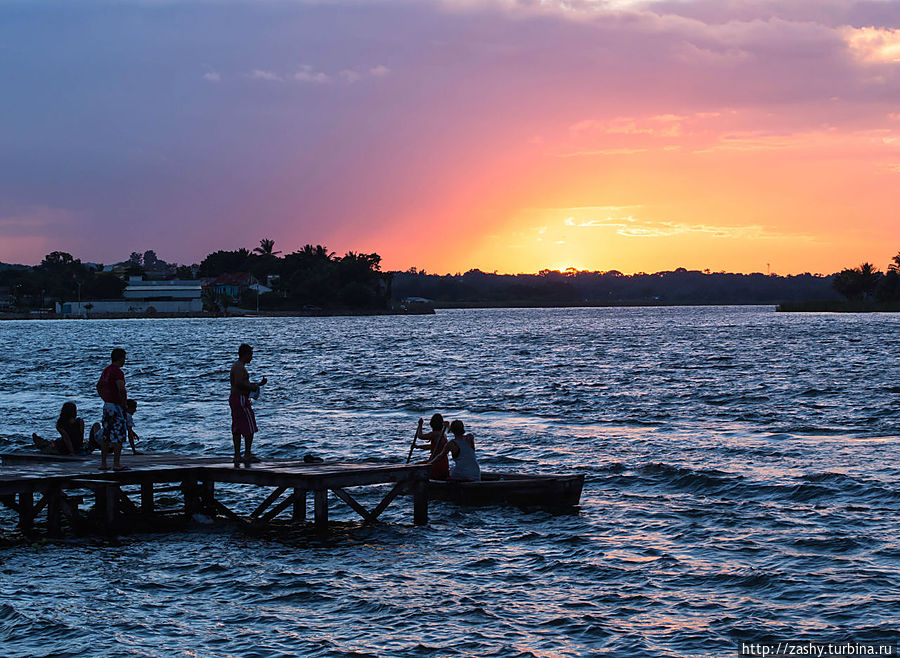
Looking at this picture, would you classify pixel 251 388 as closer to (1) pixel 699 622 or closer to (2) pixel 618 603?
(2) pixel 618 603

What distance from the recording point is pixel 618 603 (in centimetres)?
1444

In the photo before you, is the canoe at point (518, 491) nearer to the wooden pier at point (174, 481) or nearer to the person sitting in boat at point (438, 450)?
the person sitting in boat at point (438, 450)

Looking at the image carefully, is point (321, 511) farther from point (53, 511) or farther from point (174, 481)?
point (53, 511)

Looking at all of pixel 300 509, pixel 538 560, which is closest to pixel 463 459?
pixel 300 509

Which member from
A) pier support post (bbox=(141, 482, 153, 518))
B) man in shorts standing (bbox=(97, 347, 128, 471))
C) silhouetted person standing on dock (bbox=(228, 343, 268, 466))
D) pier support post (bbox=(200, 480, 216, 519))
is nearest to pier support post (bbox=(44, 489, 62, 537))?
man in shorts standing (bbox=(97, 347, 128, 471))

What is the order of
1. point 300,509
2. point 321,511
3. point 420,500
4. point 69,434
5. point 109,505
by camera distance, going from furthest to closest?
point 69,434, point 300,509, point 420,500, point 321,511, point 109,505

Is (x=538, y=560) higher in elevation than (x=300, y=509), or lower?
lower

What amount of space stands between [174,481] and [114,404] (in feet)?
6.95

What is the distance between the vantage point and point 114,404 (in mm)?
17719

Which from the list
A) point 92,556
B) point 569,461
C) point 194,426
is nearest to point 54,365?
point 194,426

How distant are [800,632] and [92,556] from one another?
11851 millimetres

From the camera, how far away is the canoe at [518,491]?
68.4 feet

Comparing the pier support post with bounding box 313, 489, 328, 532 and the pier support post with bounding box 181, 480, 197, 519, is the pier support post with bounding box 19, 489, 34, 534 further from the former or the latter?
the pier support post with bounding box 313, 489, 328, 532

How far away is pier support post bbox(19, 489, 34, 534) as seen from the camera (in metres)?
19.6
